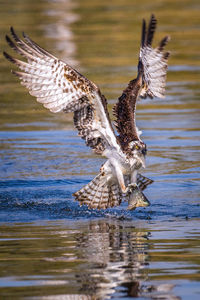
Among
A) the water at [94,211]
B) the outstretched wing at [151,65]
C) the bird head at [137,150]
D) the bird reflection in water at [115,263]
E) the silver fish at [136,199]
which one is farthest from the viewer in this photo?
the outstretched wing at [151,65]

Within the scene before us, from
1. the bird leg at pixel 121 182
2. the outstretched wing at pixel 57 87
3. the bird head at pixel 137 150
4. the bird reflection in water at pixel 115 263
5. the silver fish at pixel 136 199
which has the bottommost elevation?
the bird reflection in water at pixel 115 263

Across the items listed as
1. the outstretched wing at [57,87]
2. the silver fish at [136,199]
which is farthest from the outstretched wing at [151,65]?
the silver fish at [136,199]

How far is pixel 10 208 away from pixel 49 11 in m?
23.7

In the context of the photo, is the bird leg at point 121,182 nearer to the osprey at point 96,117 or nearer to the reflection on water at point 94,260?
the osprey at point 96,117

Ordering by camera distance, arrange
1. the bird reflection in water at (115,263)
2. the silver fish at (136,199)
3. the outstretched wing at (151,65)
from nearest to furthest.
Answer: the bird reflection in water at (115,263) < the silver fish at (136,199) < the outstretched wing at (151,65)

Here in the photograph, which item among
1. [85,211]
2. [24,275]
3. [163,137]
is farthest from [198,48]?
[24,275]

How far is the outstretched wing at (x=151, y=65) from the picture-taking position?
32.4 feet

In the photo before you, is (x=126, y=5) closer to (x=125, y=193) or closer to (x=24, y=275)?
(x=125, y=193)

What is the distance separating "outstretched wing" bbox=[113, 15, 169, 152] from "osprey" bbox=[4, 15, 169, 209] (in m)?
0.01

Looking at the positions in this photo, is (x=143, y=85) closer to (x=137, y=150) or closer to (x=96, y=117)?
(x=96, y=117)

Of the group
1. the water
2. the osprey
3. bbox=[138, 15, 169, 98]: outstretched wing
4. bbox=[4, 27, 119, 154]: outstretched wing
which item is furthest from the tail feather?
bbox=[138, 15, 169, 98]: outstretched wing

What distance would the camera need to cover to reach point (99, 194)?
31.1ft

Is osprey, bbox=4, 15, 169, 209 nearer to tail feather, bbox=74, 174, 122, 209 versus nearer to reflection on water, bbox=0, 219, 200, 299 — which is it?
tail feather, bbox=74, 174, 122, 209

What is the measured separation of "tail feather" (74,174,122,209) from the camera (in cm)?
937
